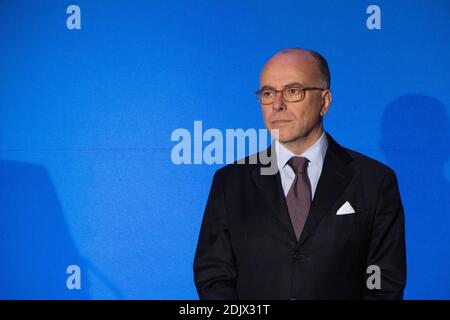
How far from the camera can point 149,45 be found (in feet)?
8.30

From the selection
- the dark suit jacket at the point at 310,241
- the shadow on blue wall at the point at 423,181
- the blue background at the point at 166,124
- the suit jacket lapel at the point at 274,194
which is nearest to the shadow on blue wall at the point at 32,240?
the blue background at the point at 166,124

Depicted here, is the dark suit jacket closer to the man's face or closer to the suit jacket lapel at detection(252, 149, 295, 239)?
the suit jacket lapel at detection(252, 149, 295, 239)

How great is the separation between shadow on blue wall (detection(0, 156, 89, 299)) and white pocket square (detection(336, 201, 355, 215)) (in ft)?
3.88

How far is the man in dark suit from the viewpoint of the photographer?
1854mm

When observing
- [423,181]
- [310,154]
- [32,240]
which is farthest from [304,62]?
[32,240]

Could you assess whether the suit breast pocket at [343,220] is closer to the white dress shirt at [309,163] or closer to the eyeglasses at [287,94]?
the white dress shirt at [309,163]

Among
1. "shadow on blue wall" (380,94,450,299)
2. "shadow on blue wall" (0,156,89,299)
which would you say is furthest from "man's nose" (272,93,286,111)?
"shadow on blue wall" (0,156,89,299)

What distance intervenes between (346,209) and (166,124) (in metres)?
0.95

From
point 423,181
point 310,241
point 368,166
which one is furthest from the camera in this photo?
point 423,181

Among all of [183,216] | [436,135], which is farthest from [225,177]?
[436,135]

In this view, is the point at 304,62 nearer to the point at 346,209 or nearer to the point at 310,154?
the point at 310,154

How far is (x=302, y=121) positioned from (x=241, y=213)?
370 millimetres

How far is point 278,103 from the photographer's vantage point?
1.90 metres

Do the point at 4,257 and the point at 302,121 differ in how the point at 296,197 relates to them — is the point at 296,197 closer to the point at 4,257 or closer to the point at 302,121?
the point at 302,121
